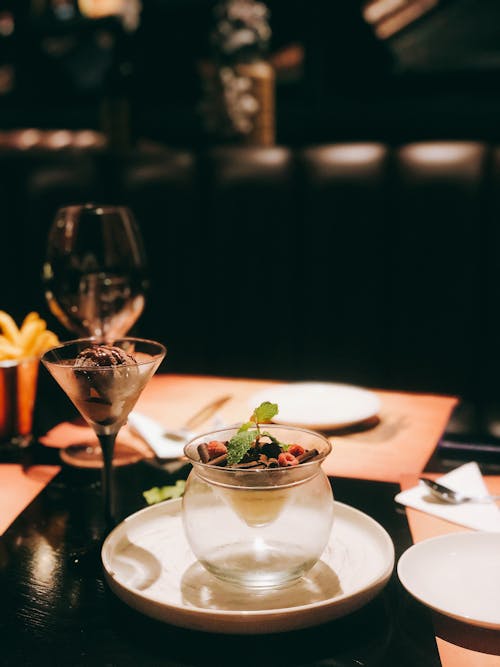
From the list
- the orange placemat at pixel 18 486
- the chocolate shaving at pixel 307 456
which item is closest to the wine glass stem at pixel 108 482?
the orange placemat at pixel 18 486

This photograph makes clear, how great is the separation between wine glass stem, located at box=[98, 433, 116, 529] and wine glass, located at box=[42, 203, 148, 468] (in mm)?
365

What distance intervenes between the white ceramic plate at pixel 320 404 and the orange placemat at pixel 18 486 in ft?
1.10

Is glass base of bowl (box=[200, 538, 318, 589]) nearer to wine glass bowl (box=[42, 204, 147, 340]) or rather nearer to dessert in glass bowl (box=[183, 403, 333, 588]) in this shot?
dessert in glass bowl (box=[183, 403, 333, 588])

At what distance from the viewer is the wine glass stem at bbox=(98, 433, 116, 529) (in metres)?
0.79

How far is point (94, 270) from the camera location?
Answer: 3.96 ft

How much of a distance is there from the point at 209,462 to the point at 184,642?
0.16 meters

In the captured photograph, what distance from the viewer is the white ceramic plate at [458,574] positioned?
24.8 inches

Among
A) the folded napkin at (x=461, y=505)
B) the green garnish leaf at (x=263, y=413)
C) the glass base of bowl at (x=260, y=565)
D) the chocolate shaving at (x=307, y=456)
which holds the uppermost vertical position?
the green garnish leaf at (x=263, y=413)

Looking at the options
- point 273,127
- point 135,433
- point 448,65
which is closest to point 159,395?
point 135,433

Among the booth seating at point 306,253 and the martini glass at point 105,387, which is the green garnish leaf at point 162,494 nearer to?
the martini glass at point 105,387

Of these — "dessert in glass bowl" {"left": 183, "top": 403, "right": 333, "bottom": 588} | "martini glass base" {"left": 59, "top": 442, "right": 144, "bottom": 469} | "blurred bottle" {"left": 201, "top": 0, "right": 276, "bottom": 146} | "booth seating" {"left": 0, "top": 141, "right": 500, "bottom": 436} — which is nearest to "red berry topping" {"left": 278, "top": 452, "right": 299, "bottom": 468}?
"dessert in glass bowl" {"left": 183, "top": 403, "right": 333, "bottom": 588}

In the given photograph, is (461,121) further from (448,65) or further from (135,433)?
(135,433)

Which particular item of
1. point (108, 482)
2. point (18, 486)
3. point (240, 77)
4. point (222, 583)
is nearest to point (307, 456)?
point (222, 583)

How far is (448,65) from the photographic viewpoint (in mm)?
2637
